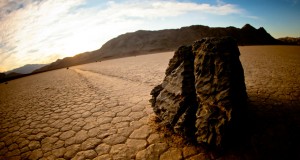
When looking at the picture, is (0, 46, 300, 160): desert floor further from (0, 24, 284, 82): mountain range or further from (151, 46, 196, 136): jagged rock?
(0, 24, 284, 82): mountain range

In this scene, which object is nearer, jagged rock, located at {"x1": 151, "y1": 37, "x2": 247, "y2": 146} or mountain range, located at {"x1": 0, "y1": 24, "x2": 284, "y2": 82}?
jagged rock, located at {"x1": 151, "y1": 37, "x2": 247, "y2": 146}

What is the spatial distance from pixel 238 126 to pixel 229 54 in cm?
105

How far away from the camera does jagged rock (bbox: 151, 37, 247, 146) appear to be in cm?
221

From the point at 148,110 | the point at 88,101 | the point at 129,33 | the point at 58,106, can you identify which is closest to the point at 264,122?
the point at 148,110

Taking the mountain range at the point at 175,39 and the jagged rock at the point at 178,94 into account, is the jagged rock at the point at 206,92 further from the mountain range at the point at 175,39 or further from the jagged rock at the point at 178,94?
the mountain range at the point at 175,39

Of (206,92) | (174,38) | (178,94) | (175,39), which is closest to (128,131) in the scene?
(178,94)

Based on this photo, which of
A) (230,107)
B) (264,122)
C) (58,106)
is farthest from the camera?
(58,106)

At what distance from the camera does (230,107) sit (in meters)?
2.17

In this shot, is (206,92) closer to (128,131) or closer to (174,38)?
(128,131)

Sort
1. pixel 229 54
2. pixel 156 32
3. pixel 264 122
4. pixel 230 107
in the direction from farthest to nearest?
pixel 156 32
pixel 264 122
pixel 229 54
pixel 230 107

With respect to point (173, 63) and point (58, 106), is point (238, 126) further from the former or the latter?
point (58, 106)

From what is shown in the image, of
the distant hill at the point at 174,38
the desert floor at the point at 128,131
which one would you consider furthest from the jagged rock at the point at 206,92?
the distant hill at the point at 174,38

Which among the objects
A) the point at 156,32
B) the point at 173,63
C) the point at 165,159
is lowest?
the point at 165,159

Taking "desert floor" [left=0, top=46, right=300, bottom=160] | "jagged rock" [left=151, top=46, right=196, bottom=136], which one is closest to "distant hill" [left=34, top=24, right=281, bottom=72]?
"desert floor" [left=0, top=46, right=300, bottom=160]
